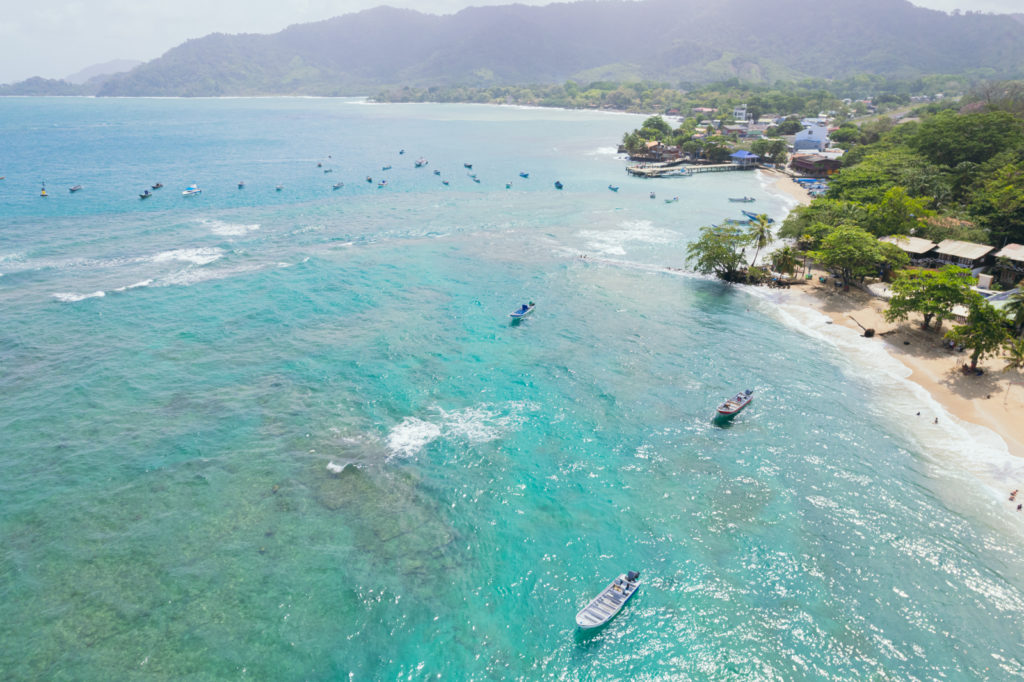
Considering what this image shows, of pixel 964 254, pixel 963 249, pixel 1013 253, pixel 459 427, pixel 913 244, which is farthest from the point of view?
A: pixel 913 244

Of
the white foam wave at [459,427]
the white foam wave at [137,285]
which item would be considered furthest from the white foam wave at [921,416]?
the white foam wave at [137,285]

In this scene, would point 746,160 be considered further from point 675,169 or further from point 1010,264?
point 1010,264

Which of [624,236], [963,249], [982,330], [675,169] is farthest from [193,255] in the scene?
[675,169]

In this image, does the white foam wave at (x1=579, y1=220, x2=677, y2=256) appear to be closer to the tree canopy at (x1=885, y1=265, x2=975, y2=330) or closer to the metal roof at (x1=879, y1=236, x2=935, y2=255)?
→ the metal roof at (x1=879, y1=236, x2=935, y2=255)

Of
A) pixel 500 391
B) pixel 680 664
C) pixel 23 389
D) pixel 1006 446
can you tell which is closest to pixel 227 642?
pixel 680 664

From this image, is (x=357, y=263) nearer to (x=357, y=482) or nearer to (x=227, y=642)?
(x=357, y=482)
